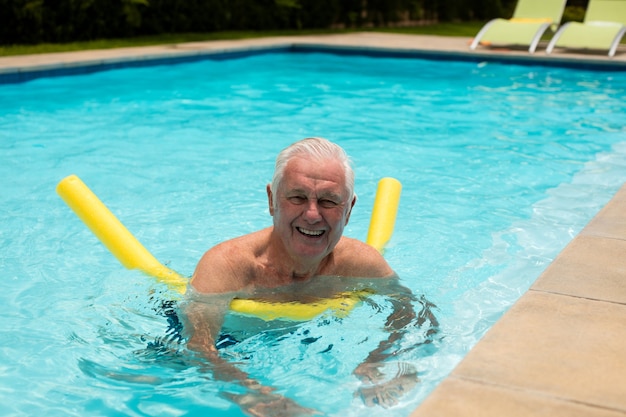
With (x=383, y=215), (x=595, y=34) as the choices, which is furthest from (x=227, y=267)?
(x=595, y=34)

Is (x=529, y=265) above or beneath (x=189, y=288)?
beneath

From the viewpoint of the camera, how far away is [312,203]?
112 inches

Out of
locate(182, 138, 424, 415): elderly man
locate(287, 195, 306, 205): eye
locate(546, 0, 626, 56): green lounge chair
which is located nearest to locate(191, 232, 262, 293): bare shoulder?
locate(182, 138, 424, 415): elderly man

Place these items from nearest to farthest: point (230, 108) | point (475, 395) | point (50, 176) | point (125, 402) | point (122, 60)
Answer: point (475, 395) < point (125, 402) < point (50, 176) < point (230, 108) < point (122, 60)

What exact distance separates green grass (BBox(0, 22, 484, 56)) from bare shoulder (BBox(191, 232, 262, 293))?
1025 centimetres

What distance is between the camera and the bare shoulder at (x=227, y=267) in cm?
303

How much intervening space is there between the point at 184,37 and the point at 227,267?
42.3ft

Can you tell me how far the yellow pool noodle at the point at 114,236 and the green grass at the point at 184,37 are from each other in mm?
9314

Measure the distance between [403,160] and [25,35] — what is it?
8.70 meters

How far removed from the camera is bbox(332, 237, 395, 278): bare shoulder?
3.27 metres

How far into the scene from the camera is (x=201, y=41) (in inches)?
585

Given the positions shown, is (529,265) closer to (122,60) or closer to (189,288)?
(189,288)

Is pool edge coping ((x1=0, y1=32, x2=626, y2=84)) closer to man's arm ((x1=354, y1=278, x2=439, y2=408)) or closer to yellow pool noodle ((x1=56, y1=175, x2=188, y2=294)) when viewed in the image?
yellow pool noodle ((x1=56, y1=175, x2=188, y2=294))

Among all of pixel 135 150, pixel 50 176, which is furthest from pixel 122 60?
pixel 50 176
